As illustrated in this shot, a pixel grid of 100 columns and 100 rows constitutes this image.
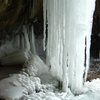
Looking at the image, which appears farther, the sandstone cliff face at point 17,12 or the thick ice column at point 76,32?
the sandstone cliff face at point 17,12

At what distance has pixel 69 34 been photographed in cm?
529

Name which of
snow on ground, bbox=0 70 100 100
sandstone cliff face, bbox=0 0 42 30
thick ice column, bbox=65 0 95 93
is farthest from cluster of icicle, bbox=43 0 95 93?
sandstone cliff face, bbox=0 0 42 30

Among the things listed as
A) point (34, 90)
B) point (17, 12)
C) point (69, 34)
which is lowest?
point (34, 90)

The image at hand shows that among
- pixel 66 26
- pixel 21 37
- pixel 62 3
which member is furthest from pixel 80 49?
pixel 21 37

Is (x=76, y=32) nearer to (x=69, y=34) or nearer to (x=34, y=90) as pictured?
(x=69, y=34)

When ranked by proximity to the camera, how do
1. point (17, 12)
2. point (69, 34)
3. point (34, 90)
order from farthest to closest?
point (17, 12)
point (34, 90)
point (69, 34)

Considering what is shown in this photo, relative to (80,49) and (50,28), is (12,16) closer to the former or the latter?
(50,28)

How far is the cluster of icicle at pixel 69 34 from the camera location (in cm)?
522

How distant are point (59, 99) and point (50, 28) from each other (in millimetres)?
1321

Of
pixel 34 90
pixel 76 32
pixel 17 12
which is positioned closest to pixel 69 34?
pixel 76 32

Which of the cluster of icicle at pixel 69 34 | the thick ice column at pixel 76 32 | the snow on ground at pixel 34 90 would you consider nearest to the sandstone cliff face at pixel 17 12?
the cluster of icicle at pixel 69 34

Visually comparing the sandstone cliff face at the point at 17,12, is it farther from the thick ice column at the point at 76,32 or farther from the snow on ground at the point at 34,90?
the thick ice column at the point at 76,32

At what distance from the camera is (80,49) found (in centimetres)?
548

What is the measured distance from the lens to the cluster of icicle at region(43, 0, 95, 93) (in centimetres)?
522
